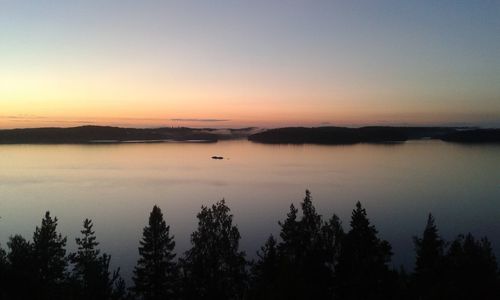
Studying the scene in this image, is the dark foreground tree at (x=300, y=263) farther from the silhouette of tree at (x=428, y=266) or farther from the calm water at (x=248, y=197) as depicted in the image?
the calm water at (x=248, y=197)

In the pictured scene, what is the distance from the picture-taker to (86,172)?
6225 cm

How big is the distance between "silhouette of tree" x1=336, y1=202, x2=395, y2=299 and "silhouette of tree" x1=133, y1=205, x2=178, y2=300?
5650 millimetres

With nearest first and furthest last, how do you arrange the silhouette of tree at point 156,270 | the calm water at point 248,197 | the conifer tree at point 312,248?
the conifer tree at point 312,248
the silhouette of tree at point 156,270
the calm water at point 248,197

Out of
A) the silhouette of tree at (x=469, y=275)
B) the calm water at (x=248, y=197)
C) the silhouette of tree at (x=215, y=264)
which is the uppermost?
the silhouette of tree at (x=469, y=275)

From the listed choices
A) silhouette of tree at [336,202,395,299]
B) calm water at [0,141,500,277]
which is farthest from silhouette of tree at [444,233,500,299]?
calm water at [0,141,500,277]

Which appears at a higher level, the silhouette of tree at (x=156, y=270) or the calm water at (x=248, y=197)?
the silhouette of tree at (x=156, y=270)

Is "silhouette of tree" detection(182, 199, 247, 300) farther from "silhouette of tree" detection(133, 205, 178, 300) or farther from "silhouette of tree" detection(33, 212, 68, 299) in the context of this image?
"silhouette of tree" detection(33, 212, 68, 299)

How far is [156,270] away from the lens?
45.5ft

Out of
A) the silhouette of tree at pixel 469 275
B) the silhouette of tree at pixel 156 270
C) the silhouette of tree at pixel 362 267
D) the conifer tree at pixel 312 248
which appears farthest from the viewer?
the silhouette of tree at pixel 156 270

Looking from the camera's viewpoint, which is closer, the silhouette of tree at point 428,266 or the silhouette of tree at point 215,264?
the silhouette of tree at point 428,266

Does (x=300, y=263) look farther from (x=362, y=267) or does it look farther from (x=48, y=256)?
(x=48, y=256)

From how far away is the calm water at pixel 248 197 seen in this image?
25.9m

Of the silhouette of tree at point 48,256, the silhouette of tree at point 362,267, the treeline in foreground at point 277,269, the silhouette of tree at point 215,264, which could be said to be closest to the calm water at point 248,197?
the silhouette of tree at point 48,256

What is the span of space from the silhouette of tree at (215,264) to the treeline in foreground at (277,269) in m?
0.04
